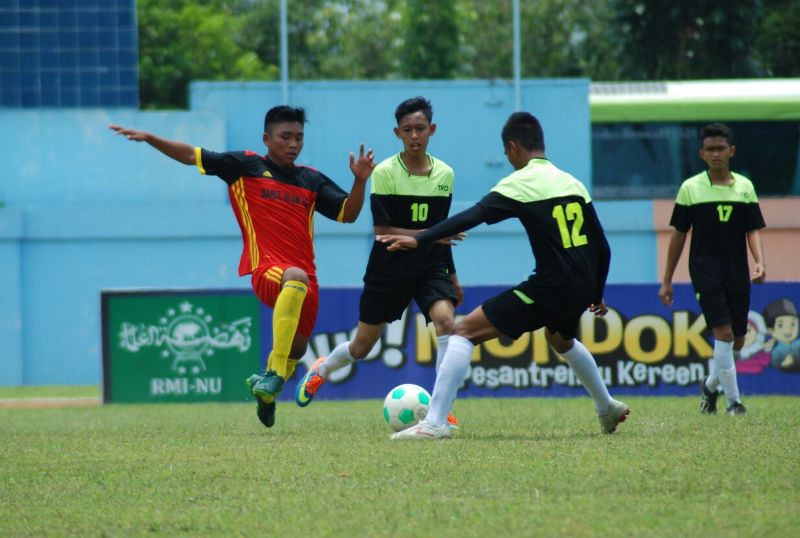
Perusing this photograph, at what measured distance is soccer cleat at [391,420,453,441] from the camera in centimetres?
822

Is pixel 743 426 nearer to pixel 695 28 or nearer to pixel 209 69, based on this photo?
pixel 695 28

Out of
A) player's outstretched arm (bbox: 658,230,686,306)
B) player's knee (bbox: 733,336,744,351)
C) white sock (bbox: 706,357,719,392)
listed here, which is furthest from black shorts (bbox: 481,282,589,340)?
player's knee (bbox: 733,336,744,351)

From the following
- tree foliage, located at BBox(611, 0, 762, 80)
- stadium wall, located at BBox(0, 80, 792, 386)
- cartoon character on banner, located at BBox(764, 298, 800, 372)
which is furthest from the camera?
tree foliage, located at BBox(611, 0, 762, 80)

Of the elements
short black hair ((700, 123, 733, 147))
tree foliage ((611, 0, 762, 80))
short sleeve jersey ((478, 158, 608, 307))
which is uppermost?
tree foliage ((611, 0, 762, 80))

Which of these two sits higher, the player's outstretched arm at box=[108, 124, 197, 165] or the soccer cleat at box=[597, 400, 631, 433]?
the player's outstretched arm at box=[108, 124, 197, 165]

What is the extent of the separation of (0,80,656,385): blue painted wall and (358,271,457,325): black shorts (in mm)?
15297

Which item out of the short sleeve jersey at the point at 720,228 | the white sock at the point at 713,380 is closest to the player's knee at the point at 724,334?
the white sock at the point at 713,380

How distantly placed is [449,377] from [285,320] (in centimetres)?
147

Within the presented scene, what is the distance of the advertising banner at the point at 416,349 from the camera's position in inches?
600

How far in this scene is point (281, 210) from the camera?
9.49m

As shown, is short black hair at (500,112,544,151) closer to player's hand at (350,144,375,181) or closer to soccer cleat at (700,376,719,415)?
player's hand at (350,144,375,181)

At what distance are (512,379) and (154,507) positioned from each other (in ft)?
31.8

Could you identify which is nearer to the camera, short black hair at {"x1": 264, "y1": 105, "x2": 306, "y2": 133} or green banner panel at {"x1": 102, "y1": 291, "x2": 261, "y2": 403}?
short black hair at {"x1": 264, "y1": 105, "x2": 306, "y2": 133}

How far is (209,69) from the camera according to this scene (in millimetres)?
45938
